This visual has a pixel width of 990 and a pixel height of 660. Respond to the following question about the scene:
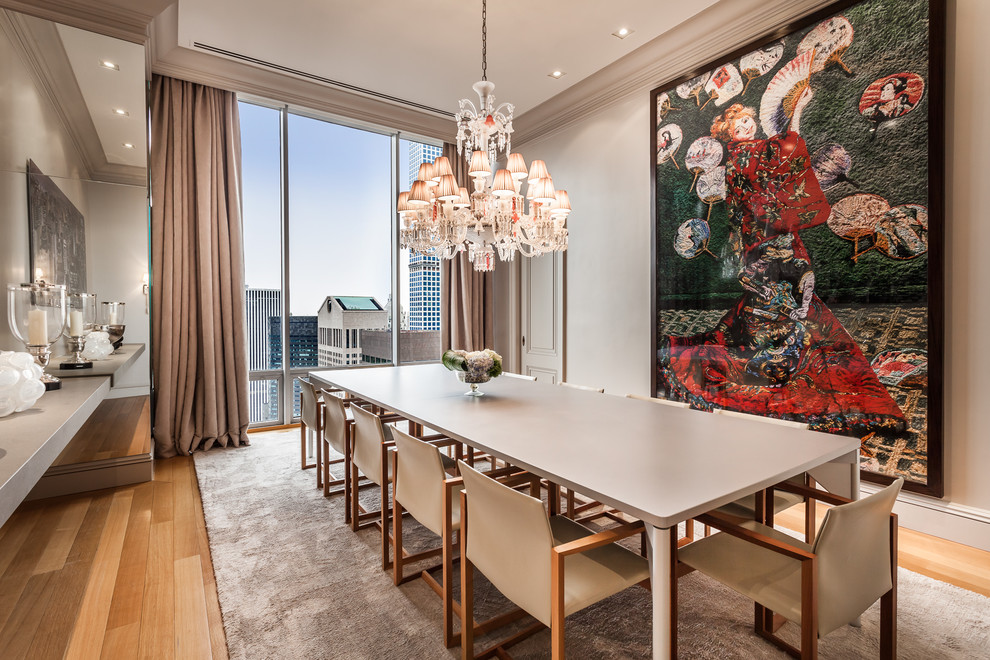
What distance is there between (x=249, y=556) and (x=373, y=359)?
117 inches

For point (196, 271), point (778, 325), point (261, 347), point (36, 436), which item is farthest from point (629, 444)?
point (261, 347)

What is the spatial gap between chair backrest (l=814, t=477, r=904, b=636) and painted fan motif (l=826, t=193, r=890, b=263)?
179 centimetres

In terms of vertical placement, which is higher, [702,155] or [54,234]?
[702,155]

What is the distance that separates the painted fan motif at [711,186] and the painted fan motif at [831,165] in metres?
0.55

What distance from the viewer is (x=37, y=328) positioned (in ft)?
6.34

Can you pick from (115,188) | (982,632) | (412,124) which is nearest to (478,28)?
(412,124)

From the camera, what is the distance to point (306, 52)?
145 inches

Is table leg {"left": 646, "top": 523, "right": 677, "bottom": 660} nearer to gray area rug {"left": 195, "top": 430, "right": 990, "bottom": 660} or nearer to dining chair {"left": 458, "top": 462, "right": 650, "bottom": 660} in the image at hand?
dining chair {"left": 458, "top": 462, "right": 650, "bottom": 660}

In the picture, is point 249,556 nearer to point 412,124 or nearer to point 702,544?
point 702,544

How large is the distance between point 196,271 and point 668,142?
3.75 meters

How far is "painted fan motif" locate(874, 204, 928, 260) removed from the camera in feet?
7.82

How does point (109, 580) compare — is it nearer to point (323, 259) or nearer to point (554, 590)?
point (554, 590)


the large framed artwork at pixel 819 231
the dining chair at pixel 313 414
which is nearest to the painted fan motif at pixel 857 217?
the large framed artwork at pixel 819 231

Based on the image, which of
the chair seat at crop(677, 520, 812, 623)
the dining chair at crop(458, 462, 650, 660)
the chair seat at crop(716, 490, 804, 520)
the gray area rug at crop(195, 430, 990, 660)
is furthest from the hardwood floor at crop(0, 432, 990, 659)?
the chair seat at crop(677, 520, 812, 623)
